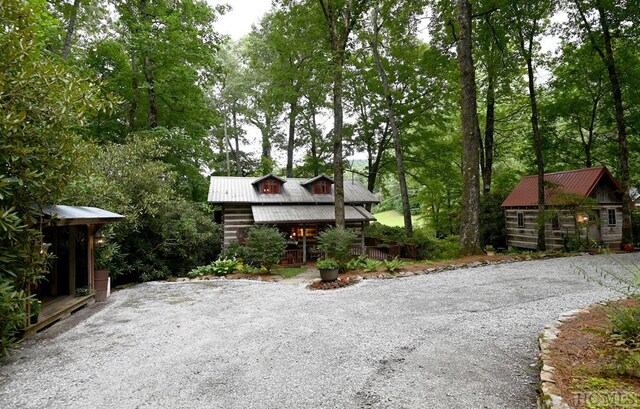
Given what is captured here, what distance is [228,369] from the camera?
4.23 m

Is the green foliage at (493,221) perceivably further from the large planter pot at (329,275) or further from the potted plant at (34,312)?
the potted plant at (34,312)

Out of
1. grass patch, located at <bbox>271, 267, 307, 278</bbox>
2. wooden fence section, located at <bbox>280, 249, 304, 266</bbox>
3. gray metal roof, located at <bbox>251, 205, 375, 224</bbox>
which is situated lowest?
grass patch, located at <bbox>271, 267, 307, 278</bbox>

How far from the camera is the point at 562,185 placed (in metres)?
16.0

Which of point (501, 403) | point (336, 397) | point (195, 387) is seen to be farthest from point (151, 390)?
point (501, 403)

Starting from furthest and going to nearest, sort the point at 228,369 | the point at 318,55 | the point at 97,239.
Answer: the point at 318,55
the point at 97,239
the point at 228,369

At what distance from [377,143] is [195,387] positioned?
2204 centimetres

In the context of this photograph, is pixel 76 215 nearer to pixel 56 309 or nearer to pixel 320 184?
pixel 56 309

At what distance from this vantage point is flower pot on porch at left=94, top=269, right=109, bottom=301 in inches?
355

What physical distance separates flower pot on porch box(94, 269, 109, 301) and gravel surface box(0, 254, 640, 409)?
0.72m

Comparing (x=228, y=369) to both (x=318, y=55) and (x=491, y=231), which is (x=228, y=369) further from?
(x=491, y=231)

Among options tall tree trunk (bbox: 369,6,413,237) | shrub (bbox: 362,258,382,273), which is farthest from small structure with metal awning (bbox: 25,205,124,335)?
tall tree trunk (bbox: 369,6,413,237)

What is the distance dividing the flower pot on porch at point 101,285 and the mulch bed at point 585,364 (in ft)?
35.3

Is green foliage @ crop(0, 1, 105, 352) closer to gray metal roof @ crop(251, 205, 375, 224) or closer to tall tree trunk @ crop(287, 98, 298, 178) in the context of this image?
gray metal roof @ crop(251, 205, 375, 224)

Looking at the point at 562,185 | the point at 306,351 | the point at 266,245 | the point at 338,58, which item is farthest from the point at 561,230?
the point at 306,351
